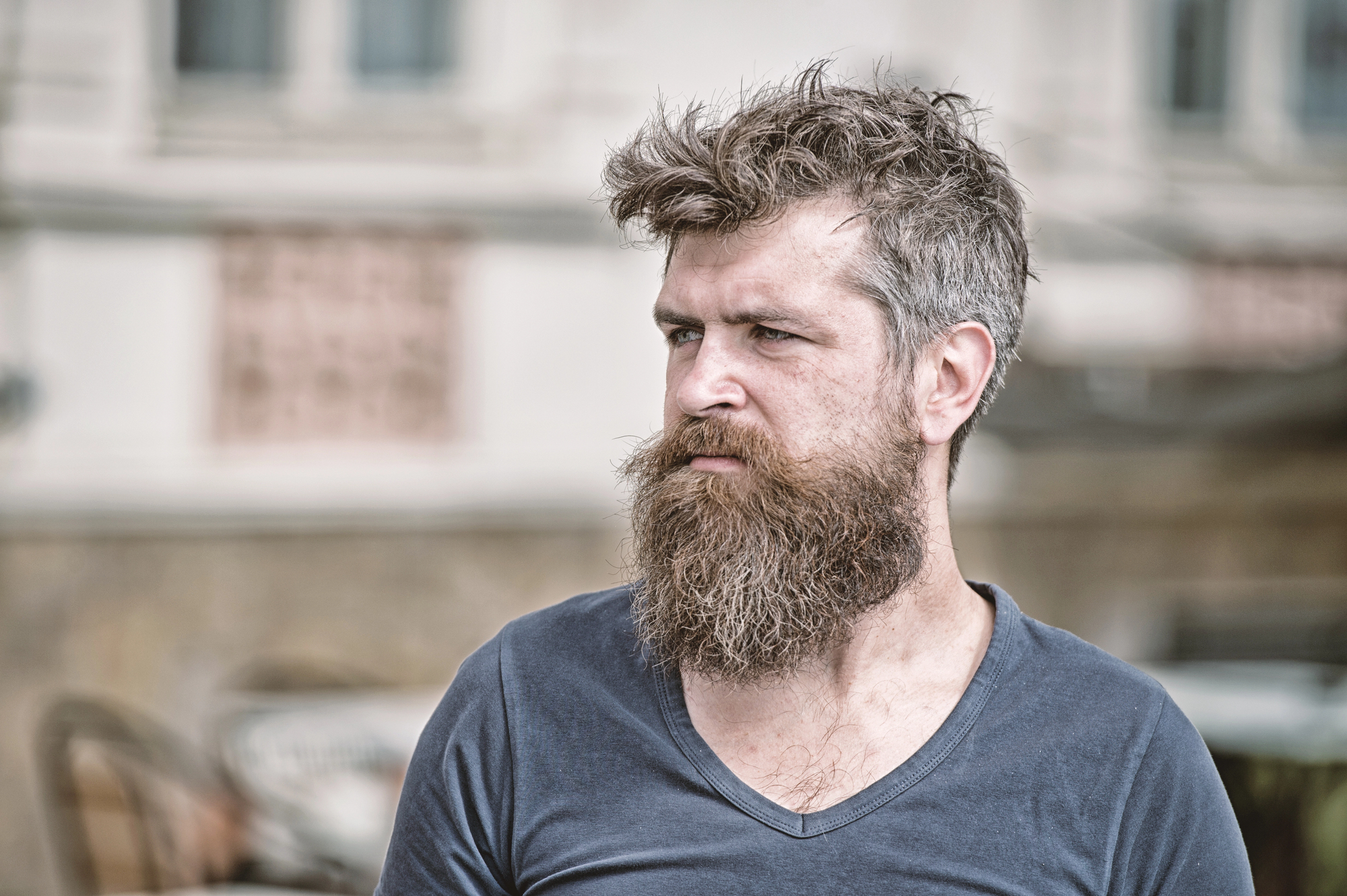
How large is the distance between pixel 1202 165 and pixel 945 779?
5.86 m

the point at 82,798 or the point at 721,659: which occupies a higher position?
the point at 721,659

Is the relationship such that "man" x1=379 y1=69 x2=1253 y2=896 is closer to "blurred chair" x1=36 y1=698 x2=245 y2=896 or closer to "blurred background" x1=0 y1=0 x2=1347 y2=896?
"blurred background" x1=0 y1=0 x2=1347 y2=896

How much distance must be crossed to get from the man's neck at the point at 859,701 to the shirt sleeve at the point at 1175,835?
259 mm

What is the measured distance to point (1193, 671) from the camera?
21.1 ft

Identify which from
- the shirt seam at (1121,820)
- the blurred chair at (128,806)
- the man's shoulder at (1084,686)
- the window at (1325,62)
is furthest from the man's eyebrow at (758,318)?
the window at (1325,62)

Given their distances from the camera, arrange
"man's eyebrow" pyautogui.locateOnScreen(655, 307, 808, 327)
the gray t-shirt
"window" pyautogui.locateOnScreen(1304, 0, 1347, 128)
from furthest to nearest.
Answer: "window" pyautogui.locateOnScreen(1304, 0, 1347, 128) < "man's eyebrow" pyautogui.locateOnScreen(655, 307, 808, 327) < the gray t-shirt

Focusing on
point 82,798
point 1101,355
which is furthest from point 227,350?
point 1101,355

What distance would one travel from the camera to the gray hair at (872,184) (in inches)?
67.8

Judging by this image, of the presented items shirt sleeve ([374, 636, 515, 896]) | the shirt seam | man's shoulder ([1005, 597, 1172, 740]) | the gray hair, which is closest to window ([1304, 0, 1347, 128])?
the gray hair

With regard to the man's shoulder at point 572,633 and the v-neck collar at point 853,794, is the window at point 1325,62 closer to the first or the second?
the v-neck collar at point 853,794

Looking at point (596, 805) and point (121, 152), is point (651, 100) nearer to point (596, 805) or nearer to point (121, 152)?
point (121, 152)

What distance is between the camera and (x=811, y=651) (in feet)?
5.93

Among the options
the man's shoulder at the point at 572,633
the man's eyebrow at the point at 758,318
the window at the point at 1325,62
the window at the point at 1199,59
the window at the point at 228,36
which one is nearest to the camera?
the man's eyebrow at the point at 758,318

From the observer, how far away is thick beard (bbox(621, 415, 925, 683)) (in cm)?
175
